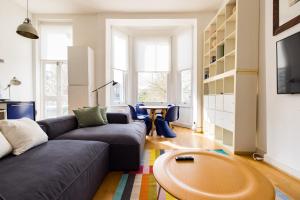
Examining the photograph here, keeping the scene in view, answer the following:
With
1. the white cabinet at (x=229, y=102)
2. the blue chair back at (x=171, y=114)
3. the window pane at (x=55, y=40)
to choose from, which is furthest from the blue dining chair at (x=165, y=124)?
the window pane at (x=55, y=40)

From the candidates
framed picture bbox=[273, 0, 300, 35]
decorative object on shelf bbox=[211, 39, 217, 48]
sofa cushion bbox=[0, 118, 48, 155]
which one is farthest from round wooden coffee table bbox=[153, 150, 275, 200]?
decorative object on shelf bbox=[211, 39, 217, 48]

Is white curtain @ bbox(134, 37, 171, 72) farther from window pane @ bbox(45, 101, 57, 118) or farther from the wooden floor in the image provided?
the wooden floor

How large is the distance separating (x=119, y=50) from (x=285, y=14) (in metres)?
4.52

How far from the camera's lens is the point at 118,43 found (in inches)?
227

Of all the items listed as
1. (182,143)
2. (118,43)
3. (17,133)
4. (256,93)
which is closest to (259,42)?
(256,93)

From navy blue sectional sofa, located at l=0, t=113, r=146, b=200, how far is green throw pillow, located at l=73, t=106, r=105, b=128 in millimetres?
272

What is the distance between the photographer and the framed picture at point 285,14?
6.85 ft

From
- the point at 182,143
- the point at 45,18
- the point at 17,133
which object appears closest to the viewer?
the point at 17,133

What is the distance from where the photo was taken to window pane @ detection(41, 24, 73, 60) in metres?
5.26

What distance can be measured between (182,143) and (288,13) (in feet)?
8.85

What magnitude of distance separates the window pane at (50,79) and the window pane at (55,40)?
29cm

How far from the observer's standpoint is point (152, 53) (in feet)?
20.1

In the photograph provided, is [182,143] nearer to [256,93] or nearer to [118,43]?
[256,93]

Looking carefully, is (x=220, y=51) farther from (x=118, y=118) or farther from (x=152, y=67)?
(x=152, y=67)
